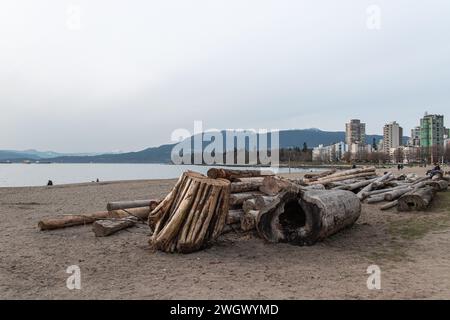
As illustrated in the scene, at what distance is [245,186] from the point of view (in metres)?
10.8

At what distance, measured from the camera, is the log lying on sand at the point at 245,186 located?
34.2 feet

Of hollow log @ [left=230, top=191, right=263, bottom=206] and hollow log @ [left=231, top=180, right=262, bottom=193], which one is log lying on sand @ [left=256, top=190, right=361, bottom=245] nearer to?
hollow log @ [left=230, top=191, right=263, bottom=206]

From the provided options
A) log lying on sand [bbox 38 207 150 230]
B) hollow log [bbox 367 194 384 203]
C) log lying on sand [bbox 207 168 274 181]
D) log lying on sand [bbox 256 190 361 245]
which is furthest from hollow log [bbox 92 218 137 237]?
hollow log [bbox 367 194 384 203]

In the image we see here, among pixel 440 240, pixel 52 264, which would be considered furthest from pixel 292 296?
pixel 440 240

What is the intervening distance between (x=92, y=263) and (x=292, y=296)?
361 cm

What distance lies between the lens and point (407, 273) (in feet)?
20.5

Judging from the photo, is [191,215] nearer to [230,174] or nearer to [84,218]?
[230,174]

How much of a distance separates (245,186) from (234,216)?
1354mm

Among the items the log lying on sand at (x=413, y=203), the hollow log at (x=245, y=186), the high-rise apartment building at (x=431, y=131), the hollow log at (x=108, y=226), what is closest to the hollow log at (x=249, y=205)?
the hollow log at (x=245, y=186)

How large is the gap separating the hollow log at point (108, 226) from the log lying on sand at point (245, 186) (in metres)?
2.78

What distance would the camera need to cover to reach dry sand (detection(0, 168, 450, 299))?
5293mm

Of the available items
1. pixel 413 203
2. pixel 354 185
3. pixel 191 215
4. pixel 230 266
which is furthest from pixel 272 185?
pixel 354 185
